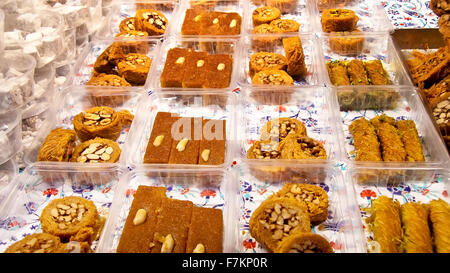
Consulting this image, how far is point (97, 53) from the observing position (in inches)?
147

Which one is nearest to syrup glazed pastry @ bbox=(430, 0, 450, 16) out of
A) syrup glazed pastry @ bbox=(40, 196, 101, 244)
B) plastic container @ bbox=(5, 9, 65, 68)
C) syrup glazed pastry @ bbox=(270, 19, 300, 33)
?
syrup glazed pastry @ bbox=(270, 19, 300, 33)

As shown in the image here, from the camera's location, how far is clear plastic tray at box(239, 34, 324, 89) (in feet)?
11.2

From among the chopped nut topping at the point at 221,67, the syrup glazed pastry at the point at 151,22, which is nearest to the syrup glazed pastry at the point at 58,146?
the chopped nut topping at the point at 221,67

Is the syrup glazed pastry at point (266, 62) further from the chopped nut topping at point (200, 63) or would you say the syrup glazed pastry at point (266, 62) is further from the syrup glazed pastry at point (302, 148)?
the syrup glazed pastry at point (302, 148)

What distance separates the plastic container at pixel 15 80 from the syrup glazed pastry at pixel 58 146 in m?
0.29

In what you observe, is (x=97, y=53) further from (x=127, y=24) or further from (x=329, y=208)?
(x=329, y=208)

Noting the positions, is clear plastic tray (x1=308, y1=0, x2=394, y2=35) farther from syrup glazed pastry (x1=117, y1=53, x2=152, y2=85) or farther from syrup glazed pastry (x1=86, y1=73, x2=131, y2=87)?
syrup glazed pastry (x1=86, y1=73, x2=131, y2=87)

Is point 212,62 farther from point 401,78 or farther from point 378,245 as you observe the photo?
point 378,245

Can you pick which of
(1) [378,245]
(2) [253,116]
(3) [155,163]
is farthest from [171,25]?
(1) [378,245]

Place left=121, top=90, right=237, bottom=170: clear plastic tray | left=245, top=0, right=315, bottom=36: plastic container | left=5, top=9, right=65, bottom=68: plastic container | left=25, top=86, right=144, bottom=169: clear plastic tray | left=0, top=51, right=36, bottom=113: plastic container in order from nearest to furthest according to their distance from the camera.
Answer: left=0, top=51, right=36, bottom=113: plastic container, left=5, top=9, right=65, bottom=68: plastic container, left=121, top=90, right=237, bottom=170: clear plastic tray, left=25, top=86, right=144, bottom=169: clear plastic tray, left=245, top=0, right=315, bottom=36: plastic container

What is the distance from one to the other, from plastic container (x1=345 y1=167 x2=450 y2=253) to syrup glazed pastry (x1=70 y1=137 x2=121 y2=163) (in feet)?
4.95

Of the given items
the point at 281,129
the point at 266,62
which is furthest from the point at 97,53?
the point at 281,129

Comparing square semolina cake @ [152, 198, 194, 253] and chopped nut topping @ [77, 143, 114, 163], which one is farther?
chopped nut topping @ [77, 143, 114, 163]
